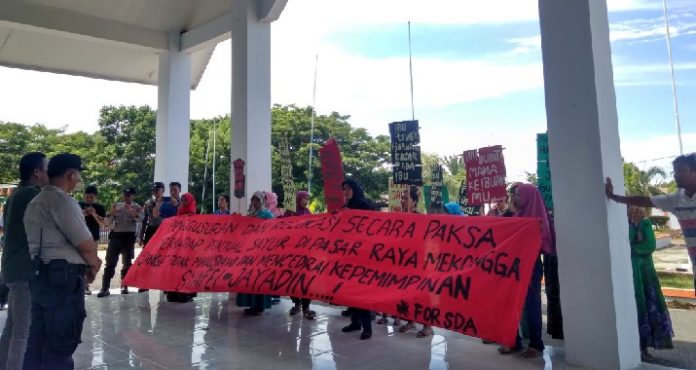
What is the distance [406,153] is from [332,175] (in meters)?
0.88

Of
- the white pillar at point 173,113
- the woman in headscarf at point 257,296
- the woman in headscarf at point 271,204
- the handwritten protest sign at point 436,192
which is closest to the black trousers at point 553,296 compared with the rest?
the woman in headscarf at point 257,296

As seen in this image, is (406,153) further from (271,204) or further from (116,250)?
(116,250)

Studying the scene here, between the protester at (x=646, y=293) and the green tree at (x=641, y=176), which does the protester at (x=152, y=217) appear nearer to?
the protester at (x=646, y=293)

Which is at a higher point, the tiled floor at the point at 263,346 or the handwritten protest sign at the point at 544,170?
the handwritten protest sign at the point at 544,170

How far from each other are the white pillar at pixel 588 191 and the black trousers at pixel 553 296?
0.65 m

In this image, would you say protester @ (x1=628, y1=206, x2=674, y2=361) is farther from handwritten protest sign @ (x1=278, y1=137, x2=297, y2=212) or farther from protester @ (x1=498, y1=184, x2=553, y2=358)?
handwritten protest sign @ (x1=278, y1=137, x2=297, y2=212)

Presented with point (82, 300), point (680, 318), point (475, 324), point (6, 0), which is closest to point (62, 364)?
point (82, 300)

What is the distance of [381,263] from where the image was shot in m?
4.15

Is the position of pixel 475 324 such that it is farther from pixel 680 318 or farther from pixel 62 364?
pixel 680 318

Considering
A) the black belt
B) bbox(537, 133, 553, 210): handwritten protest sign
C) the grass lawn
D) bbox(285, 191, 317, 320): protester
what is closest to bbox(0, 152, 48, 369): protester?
the black belt

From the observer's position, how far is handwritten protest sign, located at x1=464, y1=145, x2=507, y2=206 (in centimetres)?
498

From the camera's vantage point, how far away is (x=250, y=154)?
753cm

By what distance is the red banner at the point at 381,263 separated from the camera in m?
3.48

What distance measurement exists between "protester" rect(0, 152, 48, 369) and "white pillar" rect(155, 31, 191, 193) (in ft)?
21.9
